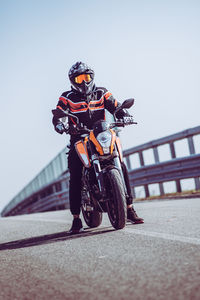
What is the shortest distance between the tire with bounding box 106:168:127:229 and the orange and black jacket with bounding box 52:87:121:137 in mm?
962

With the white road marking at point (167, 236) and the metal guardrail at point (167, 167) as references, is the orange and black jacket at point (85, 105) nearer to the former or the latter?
the white road marking at point (167, 236)

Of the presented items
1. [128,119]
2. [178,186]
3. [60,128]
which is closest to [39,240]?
[60,128]

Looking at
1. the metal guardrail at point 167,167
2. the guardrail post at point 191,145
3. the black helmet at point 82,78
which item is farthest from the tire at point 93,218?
the guardrail post at point 191,145

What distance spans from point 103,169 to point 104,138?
32cm

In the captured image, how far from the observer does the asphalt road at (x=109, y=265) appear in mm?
2213

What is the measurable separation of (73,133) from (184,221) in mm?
1508

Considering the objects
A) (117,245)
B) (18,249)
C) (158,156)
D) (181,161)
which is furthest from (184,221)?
(158,156)

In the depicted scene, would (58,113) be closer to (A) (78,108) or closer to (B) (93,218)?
(A) (78,108)

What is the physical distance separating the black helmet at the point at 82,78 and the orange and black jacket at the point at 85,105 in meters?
0.08

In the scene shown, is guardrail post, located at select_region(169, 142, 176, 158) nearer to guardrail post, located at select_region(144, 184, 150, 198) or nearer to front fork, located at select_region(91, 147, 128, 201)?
guardrail post, located at select_region(144, 184, 150, 198)

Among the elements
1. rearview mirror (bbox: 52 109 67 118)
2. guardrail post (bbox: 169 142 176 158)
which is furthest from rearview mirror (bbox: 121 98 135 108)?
guardrail post (bbox: 169 142 176 158)

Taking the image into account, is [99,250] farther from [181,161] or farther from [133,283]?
[181,161]

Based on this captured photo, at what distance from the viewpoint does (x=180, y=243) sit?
3.34 metres

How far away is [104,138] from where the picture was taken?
15.4 feet
